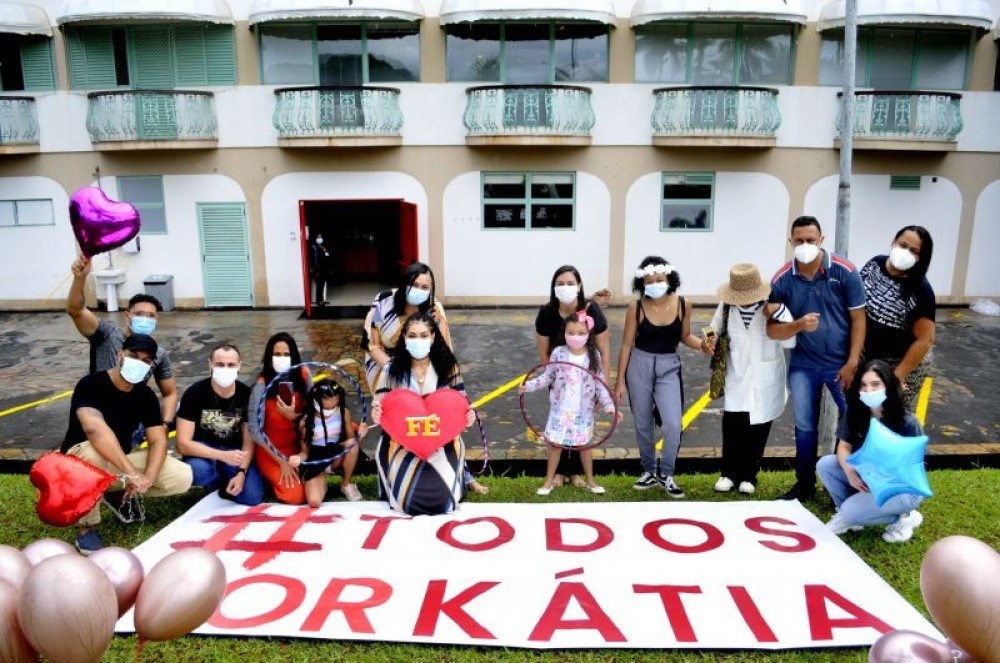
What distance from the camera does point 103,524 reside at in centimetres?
500

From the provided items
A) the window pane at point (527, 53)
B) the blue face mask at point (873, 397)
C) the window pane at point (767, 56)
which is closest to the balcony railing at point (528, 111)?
the window pane at point (527, 53)

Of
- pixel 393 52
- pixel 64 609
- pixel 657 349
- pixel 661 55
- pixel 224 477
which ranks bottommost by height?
pixel 224 477

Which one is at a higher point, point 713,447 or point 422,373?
point 422,373

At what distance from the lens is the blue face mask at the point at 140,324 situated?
16.7 feet

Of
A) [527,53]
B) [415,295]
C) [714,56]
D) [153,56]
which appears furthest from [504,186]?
[415,295]

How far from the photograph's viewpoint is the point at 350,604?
391 centimetres

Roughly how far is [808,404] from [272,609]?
3568mm

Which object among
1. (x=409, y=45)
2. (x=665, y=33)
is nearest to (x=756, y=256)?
(x=665, y=33)

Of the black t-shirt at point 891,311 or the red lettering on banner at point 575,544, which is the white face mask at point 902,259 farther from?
the red lettering on banner at point 575,544

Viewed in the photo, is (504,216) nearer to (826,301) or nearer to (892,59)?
(892,59)

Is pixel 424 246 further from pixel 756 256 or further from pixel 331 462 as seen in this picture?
pixel 331 462

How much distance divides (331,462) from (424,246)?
922cm

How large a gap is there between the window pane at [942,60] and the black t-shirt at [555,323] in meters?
11.8

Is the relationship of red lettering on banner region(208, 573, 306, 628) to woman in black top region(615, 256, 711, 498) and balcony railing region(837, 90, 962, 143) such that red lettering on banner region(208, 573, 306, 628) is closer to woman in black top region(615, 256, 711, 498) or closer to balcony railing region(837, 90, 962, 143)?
woman in black top region(615, 256, 711, 498)
